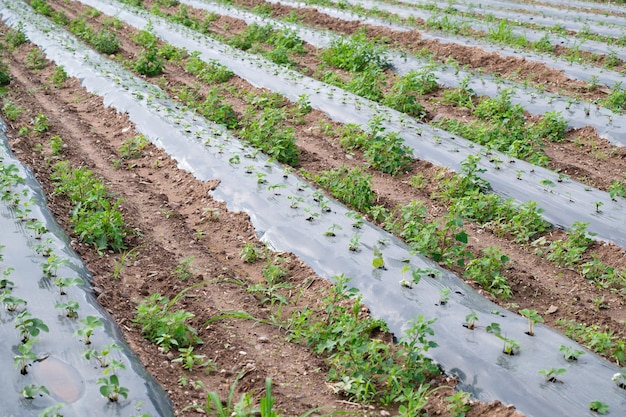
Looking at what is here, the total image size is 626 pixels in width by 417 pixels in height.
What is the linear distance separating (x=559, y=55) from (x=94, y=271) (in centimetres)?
1023

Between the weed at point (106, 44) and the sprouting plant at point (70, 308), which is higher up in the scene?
the sprouting plant at point (70, 308)

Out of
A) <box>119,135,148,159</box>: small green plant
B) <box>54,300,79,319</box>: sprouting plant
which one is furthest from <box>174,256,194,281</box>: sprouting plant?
A: <box>119,135,148,159</box>: small green plant

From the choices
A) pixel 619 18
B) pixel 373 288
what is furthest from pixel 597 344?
pixel 619 18

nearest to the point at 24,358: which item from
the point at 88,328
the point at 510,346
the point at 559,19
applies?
the point at 88,328

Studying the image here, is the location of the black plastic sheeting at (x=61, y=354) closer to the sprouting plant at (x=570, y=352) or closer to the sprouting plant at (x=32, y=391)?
the sprouting plant at (x=32, y=391)

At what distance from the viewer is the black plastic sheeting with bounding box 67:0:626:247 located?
6113 mm

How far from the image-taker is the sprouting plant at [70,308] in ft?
12.7

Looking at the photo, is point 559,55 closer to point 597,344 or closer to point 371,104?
point 371,104

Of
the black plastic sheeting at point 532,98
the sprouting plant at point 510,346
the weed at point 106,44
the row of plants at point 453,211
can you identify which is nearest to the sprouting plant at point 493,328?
the sprouting plant at point 510,346

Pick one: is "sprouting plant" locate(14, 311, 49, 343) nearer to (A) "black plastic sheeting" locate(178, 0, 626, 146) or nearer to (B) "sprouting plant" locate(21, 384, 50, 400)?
(B) "sprouting plant" locate(21, 384, 50, 400)

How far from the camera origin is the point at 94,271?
15.9 ft

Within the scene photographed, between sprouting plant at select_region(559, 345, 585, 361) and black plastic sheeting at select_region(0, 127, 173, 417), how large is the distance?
2.32 meters

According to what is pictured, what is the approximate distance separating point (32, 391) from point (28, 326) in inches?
18.2

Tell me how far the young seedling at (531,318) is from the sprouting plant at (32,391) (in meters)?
2.75
